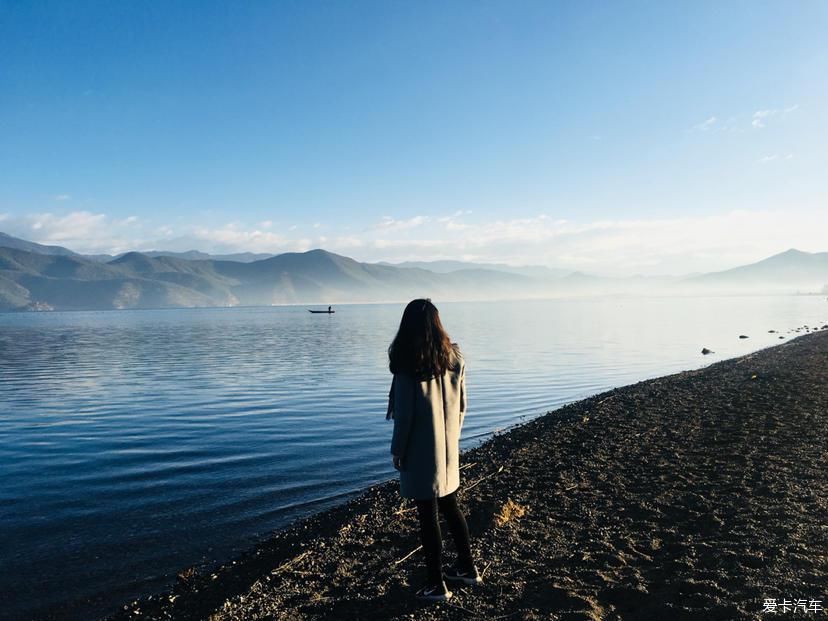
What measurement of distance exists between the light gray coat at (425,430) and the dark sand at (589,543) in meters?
1.35

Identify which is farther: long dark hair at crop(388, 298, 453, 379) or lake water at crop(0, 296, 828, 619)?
lake water at crop(0, 296, 828, 619)

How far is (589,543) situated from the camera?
751 cm

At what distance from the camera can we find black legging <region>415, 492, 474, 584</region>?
5.95m

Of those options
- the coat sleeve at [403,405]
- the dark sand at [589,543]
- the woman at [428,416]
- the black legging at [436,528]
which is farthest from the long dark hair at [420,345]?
the dark sand at [589,543]

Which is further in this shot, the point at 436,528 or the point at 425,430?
the point at 436,528

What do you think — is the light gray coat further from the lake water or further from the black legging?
the lake water

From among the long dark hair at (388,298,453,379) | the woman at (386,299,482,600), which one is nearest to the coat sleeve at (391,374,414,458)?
the woman at (386,299,482,600)

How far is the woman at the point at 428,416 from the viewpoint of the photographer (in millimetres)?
5629

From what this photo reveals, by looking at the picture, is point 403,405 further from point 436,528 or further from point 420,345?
point 436,528

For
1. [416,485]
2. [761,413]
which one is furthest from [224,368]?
[416,485]

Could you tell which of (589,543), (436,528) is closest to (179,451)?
(436,528)

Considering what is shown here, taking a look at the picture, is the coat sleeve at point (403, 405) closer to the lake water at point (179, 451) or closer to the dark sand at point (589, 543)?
the dark sand at point (589, 543)

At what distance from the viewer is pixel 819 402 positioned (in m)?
17.1

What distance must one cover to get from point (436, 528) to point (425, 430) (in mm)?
1144
